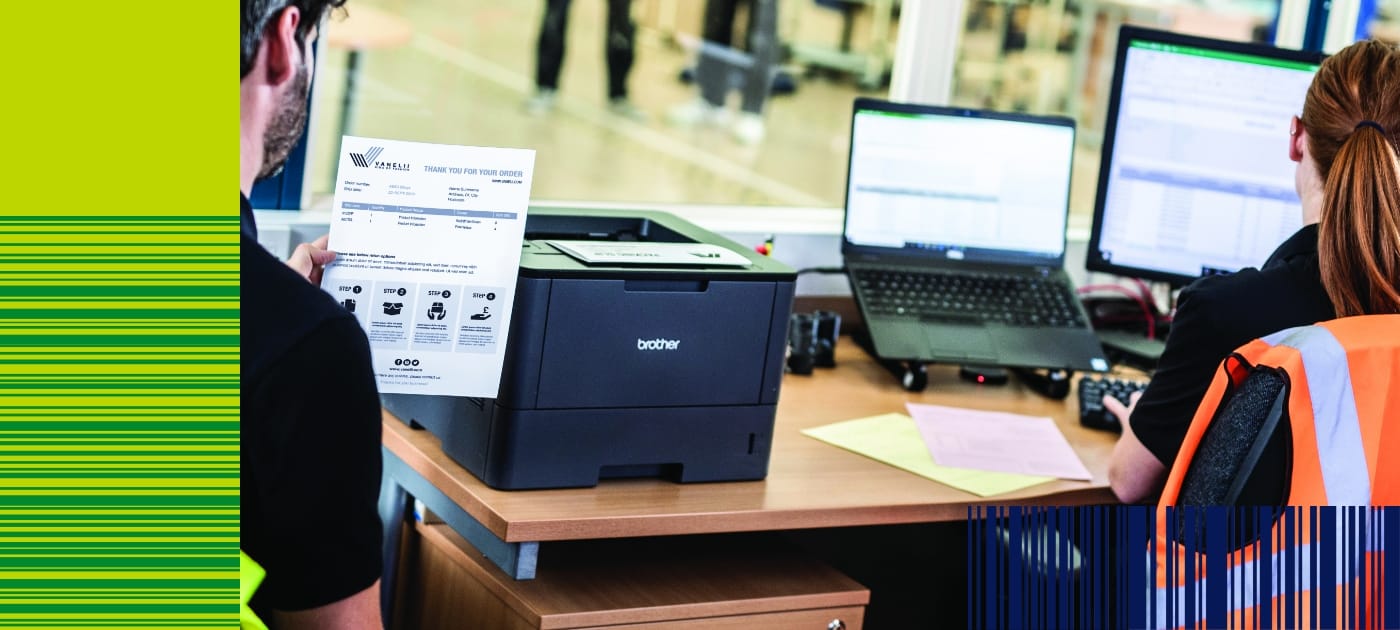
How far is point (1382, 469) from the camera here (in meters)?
1.44

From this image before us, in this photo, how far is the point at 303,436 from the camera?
117 centimetres

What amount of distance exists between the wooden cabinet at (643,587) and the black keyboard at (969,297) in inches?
23.3

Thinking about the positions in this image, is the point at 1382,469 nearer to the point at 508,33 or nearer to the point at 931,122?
the point at 931,122

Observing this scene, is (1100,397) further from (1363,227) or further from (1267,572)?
(1267,572)

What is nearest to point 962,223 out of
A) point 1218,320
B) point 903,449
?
point 903,449

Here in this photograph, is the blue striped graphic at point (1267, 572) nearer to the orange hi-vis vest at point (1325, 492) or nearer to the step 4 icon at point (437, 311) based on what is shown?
the orange hi-vis vest at point (1325, 492)

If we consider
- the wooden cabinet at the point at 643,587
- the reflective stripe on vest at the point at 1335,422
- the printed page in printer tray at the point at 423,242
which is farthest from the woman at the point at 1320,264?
the printed page in printer tray at the point at 423,242

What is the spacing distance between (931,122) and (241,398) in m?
1.62

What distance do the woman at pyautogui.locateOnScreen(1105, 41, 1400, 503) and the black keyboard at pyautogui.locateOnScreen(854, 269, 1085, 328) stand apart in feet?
2.09

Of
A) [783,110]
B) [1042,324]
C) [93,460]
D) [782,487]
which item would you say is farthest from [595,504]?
[783,110]

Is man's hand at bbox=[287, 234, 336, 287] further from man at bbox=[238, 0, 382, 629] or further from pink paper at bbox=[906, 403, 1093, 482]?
pink paper at bbox=[906, 403, 1093, 482]

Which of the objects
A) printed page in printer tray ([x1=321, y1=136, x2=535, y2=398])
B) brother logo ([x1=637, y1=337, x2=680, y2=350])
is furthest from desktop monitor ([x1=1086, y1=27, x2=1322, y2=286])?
printed page in printer tray ([x1=321, y1=136, x2=535, y2=398])

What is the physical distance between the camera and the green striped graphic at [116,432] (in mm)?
1073

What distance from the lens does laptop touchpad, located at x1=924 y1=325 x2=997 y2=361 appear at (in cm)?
244
